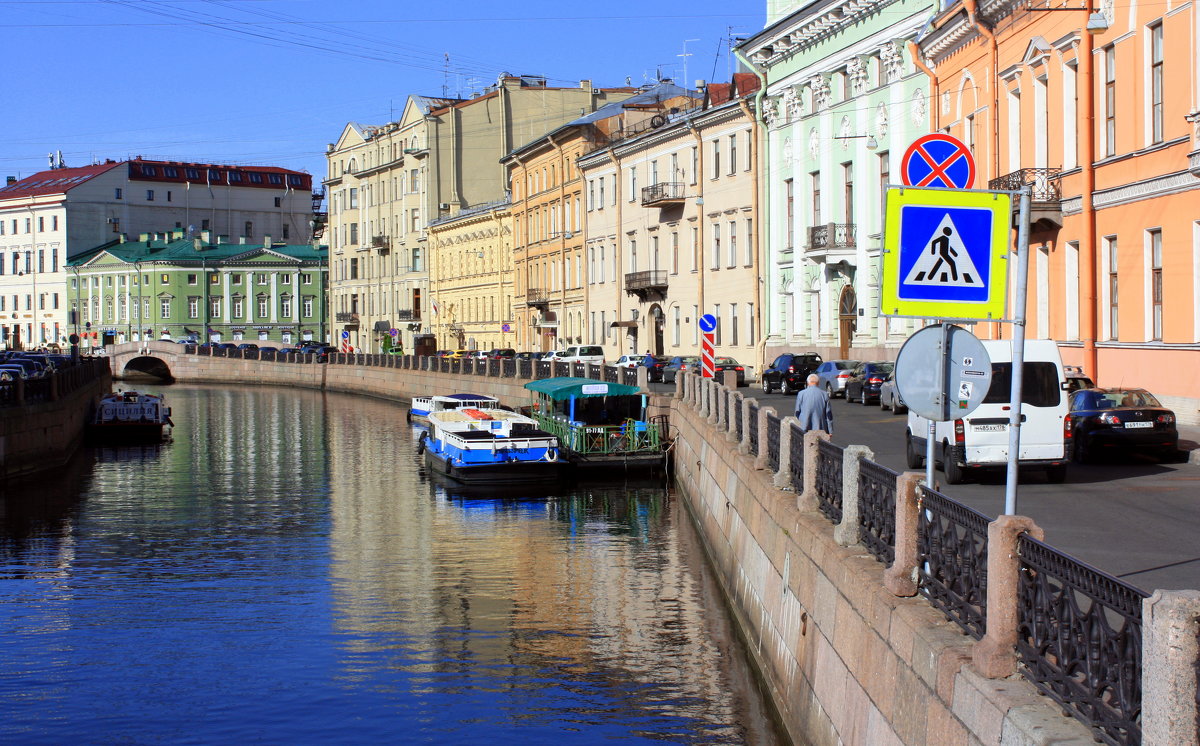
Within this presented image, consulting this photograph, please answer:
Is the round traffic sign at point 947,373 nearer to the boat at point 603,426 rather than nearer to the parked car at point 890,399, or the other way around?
the parked car at point 890,399

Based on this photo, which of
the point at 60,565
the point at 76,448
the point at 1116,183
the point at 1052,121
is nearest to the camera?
the point at 60,565

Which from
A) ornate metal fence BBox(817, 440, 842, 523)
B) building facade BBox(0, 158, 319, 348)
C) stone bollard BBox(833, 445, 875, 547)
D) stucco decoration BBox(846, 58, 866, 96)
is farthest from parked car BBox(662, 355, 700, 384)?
building facade BBox(0, 158, 319, 348)

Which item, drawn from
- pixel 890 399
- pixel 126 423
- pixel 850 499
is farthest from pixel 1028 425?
pixel 126 423

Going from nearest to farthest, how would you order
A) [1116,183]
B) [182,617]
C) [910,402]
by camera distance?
[910,402], [182,617], [1116,183]

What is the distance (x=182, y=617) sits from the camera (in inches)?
731

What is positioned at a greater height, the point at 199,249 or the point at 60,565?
the point at 199,249

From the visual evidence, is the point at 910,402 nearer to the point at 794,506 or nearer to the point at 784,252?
the point at 794,506

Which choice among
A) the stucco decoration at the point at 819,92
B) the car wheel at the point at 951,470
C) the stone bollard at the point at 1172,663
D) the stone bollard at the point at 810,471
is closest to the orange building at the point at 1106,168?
the car wheel at the point at 951,470

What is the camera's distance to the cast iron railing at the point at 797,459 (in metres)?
13.7

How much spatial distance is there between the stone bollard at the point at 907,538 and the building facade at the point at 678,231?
4562 centimetres

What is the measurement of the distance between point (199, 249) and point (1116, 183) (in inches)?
4055

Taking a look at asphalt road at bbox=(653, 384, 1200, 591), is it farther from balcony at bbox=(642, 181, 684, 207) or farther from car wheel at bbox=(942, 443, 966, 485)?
balcony at bbox=(642, 181, 684, 207)

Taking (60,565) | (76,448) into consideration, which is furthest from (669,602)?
(76,448)

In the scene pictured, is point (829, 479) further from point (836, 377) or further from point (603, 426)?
point (836, 377)
